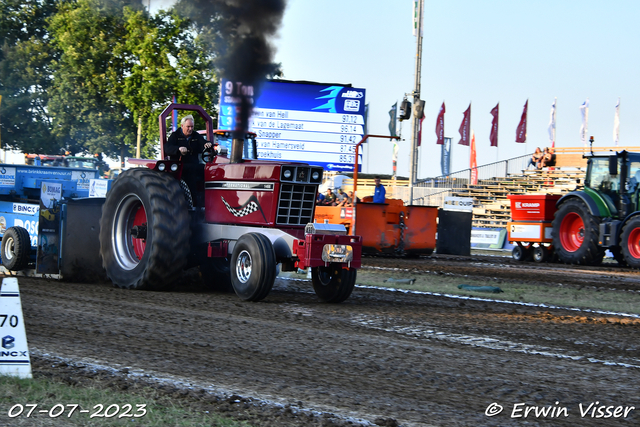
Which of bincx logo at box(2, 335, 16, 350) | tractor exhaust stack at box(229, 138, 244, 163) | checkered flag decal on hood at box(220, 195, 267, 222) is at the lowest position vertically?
bincx logo at box(2, 335, 16, 350)

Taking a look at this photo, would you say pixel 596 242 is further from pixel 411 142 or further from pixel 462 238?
pixel 411 142

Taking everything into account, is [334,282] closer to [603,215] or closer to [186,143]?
[186,143]

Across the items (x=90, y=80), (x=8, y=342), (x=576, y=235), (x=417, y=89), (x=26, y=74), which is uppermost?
(x=26, y=74)

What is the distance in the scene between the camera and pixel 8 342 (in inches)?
171

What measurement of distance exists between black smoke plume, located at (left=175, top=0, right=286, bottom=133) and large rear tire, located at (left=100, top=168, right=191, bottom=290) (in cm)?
193

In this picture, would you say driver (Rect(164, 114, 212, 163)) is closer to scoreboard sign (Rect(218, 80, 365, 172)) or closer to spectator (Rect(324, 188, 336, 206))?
spectator (Rect(324, 188, 336, 206))

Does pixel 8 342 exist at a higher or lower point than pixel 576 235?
lower

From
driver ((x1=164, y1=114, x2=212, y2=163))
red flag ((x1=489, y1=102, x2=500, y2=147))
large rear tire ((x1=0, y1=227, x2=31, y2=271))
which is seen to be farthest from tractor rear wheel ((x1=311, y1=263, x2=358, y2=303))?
red flag ((x1=489, y1=102, x2=500, y2=147))

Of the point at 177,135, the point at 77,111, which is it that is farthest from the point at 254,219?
the point at 77,111

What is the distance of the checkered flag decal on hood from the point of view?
880 cm

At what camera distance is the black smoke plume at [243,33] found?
33.5 ft

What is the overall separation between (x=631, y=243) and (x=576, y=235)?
204cm

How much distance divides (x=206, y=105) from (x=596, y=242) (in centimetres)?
1897

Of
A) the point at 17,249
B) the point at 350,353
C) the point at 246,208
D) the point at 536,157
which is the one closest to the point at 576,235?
the point at 246,208
